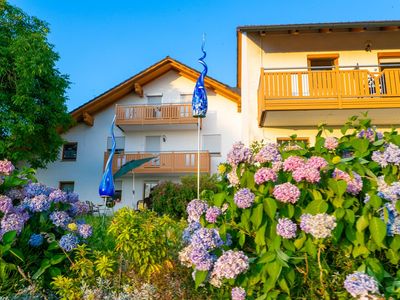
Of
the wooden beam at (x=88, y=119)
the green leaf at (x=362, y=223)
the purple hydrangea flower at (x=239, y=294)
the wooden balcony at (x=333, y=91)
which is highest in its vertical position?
the wooden beam at (x=88, y=119)

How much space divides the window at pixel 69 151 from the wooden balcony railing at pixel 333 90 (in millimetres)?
13394

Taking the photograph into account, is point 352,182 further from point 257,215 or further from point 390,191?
point 257,215

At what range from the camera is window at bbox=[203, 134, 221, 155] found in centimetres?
1992

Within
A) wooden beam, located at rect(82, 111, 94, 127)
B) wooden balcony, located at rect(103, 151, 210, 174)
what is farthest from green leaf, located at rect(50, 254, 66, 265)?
wooden beam, located at rect(82, 111, 94, 127)

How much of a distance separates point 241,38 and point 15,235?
1310cm

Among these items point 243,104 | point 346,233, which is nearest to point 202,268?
point 346,233

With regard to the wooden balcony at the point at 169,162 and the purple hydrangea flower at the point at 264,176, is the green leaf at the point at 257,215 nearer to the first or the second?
the purple hydrangea flower at the point at 264,176

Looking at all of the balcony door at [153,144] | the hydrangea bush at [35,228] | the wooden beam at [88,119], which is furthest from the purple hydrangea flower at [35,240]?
the wooden beam at [88,119]

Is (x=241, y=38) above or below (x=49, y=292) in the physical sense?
above

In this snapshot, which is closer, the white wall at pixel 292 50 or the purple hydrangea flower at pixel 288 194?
the purple hydrangea flower at pixel 288 194

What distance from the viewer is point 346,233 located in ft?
7.42

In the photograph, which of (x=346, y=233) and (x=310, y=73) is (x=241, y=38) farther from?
(x=346, y=233)

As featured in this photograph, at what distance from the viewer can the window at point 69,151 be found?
2136 centimetres

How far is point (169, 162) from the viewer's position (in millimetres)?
19109
